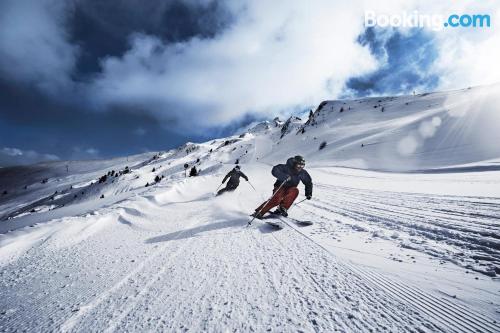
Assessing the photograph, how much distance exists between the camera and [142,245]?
15.6ft

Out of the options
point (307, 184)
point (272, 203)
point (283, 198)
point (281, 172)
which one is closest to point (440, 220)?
point (307, 184)

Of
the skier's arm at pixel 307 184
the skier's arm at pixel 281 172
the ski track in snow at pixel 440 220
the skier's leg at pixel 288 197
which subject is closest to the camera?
the ski track in snow at pixel 440 220

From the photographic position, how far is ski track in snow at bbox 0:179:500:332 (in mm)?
2268

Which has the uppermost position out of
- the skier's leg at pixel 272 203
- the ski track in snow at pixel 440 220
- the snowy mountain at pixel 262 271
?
the skier's leg at pixel 272 203

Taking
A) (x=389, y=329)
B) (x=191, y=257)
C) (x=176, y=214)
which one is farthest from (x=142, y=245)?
(x=389, y=329)

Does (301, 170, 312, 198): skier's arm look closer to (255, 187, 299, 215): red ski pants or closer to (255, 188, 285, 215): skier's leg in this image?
(255, 187, 299, 215): red ski pants

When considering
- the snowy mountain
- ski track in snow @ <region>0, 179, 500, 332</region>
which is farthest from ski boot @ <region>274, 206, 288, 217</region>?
ski track in snow @ <region>0, 179, 500, 332</region>

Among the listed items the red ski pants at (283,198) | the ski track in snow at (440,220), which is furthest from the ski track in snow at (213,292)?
the red ski pants at (283,198)

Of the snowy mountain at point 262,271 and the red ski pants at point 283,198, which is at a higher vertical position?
the red ski pants at point 283,198

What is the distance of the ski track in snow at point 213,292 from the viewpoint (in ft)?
7.44

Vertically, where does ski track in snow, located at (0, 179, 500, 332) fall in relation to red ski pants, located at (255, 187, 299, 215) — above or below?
below

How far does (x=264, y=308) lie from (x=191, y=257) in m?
1.83

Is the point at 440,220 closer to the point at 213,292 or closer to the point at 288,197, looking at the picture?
the point at 288,197

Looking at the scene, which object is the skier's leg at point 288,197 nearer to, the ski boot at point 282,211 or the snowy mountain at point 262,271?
the ski boot at point 282,211
